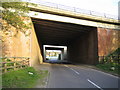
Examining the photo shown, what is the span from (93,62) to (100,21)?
7469 mm

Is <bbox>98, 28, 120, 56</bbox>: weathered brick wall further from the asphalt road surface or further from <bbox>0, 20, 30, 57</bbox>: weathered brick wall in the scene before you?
<bbox>0, 20, 30, 57</bbox>: weathered brick wall

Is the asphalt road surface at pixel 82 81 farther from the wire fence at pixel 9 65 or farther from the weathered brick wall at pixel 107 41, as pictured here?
the weathered brick wall at pixel 107 41

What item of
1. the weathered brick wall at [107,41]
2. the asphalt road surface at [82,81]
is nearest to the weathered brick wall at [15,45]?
the asphalt road surface at [82,81]

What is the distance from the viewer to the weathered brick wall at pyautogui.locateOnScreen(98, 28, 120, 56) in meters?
21.2

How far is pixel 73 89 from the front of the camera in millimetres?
6523

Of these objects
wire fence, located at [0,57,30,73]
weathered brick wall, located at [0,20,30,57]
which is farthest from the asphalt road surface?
weathered brick wall, located at [0,20,30,57]

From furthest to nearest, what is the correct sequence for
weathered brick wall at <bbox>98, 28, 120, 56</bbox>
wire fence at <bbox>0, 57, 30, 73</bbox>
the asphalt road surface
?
weathered brick wall at <bbox>98, 28, 120, 56</bbox>
wire fence at <bbox>0, 57, 30, 73</bbox>
the asphalt road surface

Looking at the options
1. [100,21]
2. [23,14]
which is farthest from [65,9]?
[23,14]

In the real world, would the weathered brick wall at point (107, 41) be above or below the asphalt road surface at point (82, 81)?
above

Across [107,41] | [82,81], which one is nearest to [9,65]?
[82,81]

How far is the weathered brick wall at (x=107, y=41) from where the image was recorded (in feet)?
69.5

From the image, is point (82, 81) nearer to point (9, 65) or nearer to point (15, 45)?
point (9, 65)

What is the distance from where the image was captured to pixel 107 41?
22078mm

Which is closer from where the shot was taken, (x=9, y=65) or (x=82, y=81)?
(x=82, y=81)
